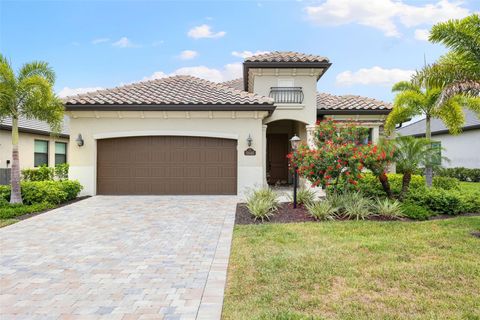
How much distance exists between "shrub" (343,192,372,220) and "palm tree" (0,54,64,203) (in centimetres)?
1044

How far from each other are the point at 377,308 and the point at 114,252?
4.61 metres

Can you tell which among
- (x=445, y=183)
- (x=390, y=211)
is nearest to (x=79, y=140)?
(x=390, y=211)

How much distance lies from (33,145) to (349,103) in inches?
732

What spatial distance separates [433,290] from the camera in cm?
409

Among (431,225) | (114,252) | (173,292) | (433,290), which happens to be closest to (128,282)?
(173,292)

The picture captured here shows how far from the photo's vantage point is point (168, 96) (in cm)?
1362

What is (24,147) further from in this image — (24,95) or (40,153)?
(24,95)

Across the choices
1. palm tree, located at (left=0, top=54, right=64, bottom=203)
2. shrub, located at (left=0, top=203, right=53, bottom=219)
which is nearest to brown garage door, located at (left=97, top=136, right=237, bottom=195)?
palm tree, located at (left=0, top=54, right=64, bottom=203)

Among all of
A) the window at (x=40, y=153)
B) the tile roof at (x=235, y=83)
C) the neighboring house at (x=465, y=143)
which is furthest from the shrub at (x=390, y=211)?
the window at (x=40, y=153)

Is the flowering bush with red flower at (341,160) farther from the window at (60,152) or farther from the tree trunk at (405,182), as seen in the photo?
the window at (60,152)

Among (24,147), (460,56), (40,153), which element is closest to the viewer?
(460,56)

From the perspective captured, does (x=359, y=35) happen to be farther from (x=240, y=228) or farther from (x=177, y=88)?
(x=240, y=228)

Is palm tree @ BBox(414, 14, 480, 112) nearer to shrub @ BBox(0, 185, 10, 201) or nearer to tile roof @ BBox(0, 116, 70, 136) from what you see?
shrub @ BBox(0, 185, 10, 201)

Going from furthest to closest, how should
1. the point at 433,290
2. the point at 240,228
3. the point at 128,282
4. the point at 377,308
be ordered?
1. the point at 240,228
2. the point at 128,282
3. the point at 433,290
4. the point at 377,308
